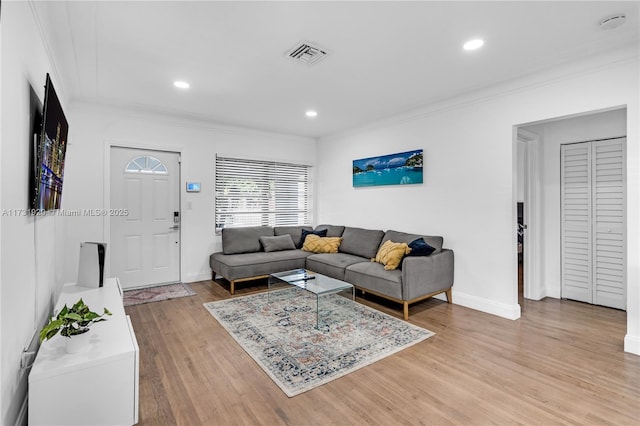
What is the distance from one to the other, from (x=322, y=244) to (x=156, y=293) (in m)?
2.48

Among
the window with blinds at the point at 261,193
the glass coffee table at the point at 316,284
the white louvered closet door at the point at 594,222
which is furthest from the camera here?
the window with blinds at the point at 261,193

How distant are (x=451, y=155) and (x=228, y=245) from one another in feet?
11.2

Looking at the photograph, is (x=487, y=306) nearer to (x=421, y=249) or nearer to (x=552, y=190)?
(x=421, y=249)

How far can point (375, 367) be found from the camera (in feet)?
8.06

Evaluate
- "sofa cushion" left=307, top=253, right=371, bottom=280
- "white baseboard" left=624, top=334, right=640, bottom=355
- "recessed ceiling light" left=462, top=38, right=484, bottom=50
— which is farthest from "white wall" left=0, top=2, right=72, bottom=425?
"white baseboard" left=624, top=334, right=640, bottom=355

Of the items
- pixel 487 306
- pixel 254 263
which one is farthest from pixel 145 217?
pixel 487 306

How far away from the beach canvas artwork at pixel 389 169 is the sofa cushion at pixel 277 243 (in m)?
1.47

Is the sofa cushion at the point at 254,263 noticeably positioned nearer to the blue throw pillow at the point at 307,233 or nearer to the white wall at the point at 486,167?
the blue throw pillow at the point at 307,233

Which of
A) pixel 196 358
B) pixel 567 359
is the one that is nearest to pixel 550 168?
pixel 567 359

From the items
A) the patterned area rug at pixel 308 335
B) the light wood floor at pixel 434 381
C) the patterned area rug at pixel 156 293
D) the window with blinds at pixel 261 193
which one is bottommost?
the light wood floor at pixel 434 381

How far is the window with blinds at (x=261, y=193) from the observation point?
210 inches

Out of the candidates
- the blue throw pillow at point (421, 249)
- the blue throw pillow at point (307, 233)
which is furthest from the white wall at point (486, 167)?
the blue throw pillow at point (307, 233)

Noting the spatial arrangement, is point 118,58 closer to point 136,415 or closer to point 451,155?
point 136,415

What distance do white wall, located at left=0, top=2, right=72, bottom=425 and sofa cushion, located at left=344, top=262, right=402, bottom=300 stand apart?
2.99 meters
